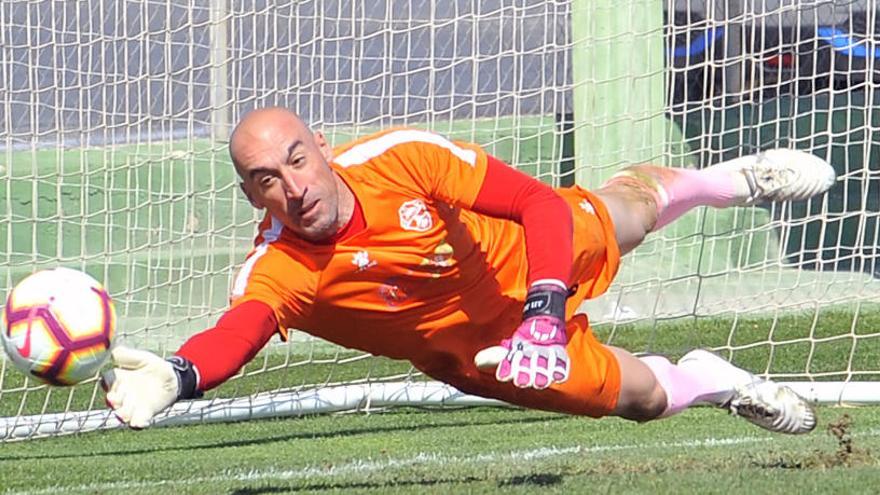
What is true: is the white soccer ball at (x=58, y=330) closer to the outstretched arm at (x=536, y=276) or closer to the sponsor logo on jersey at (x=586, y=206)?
the outstretched arm at (x=536, y=276)

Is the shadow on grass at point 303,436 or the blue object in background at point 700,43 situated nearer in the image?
the shadow on grass at point 303,436

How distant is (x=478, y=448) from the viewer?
777cm

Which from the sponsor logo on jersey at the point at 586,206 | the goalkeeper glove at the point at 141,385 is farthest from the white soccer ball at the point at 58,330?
the sponsor logo on jersey at the point at 586,206

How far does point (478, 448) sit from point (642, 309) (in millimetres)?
3714

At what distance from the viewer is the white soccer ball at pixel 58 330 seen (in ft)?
16.6

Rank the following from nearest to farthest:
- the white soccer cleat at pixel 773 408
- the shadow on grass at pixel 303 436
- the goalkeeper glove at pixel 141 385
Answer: the goalkeeper glove at pixel 141 385 < the white soccer cleat at pixel 773 408 < the shadow on grass at pixel 303 436

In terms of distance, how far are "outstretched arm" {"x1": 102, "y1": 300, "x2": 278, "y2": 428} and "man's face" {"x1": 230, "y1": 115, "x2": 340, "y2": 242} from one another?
1.09ft

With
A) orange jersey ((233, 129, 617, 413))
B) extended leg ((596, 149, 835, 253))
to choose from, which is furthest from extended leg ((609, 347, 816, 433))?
extended leg ((596, 149, 835, 253))

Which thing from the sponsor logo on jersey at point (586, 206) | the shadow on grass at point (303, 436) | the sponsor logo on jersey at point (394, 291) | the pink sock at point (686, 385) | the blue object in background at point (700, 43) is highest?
the sponsor logo on jersey at point (586, 206)

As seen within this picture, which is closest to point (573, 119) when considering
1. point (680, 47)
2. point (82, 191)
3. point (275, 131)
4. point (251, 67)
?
point (680, 47)

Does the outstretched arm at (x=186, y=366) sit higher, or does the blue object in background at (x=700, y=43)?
the outstretched arm at (x=186, y=366)

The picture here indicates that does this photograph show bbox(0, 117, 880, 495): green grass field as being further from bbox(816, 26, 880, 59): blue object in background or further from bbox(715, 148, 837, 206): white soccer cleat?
bbox(816, 26, 880, 59): blue object in background

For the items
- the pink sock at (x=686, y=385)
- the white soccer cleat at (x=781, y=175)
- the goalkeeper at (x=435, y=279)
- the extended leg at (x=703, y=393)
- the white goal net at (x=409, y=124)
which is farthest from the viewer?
the white goal net at (x=409, y=124)

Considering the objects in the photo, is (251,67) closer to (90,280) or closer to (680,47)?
(680,47)
